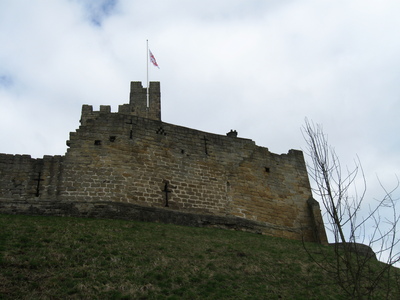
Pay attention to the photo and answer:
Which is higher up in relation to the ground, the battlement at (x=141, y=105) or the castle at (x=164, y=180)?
the battlement at (x=141, y=105)

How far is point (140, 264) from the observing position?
12.3 metres

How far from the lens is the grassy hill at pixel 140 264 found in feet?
34.7

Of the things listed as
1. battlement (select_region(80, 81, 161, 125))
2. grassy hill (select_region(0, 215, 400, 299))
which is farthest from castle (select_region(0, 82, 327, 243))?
battlement (select_region(80, 81, 161, 125))

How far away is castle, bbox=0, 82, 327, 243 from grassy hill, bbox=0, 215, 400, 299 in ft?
4.21

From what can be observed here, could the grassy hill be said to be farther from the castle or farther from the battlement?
the battlement

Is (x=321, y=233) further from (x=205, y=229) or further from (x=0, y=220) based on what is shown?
(x=0, y=220)

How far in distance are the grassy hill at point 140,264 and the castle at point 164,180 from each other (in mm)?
1282

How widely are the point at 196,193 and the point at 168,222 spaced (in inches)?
87.3

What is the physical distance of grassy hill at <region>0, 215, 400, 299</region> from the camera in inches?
416

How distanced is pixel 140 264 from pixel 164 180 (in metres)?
6.74

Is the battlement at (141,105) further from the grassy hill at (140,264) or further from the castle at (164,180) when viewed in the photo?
the grassy hill at (140,264)

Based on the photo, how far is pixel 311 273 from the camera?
14.2 metres

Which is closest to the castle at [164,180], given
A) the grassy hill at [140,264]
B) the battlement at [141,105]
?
the grassy hill at [140,264]

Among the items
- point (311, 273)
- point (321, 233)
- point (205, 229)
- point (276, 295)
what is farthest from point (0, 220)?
point (321, 233)
